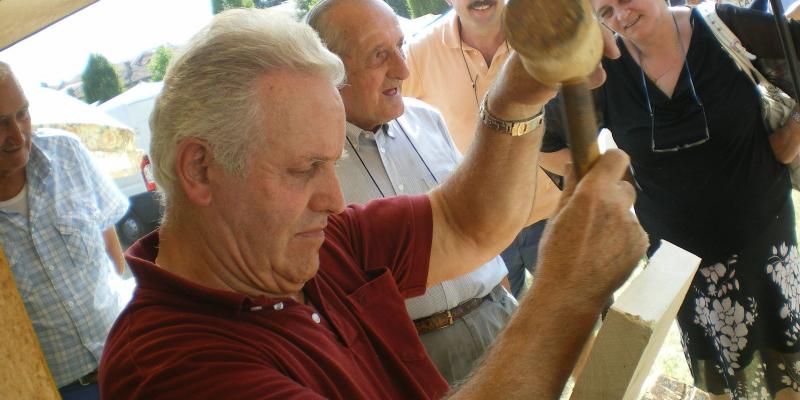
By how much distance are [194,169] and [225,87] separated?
6.6 inches

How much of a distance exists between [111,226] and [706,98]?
255cm

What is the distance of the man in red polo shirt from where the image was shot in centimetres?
107

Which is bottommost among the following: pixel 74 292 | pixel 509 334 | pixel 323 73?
pixel 74 292

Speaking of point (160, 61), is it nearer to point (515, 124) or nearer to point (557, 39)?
point (515, 124)

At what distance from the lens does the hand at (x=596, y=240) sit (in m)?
1.06

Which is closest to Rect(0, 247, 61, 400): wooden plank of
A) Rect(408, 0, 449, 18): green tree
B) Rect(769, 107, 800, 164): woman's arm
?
Rect(769, 107, 800, 164): woman's arm

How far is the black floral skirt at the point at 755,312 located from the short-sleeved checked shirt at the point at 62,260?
242cm

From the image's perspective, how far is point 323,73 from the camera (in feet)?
4.31

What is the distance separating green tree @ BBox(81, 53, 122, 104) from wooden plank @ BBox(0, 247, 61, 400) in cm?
1591

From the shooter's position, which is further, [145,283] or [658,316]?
[145,283]

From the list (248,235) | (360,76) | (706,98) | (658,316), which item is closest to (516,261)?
(706,98)

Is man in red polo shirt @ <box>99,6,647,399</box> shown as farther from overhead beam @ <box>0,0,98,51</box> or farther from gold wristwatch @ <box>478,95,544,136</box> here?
overhead beam @ <box>0,0,98,51</box>

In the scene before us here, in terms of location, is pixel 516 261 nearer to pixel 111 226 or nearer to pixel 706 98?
pixel 706 98

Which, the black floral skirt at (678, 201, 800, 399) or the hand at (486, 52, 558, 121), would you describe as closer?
the hand at (486, 52, 558, 121)
